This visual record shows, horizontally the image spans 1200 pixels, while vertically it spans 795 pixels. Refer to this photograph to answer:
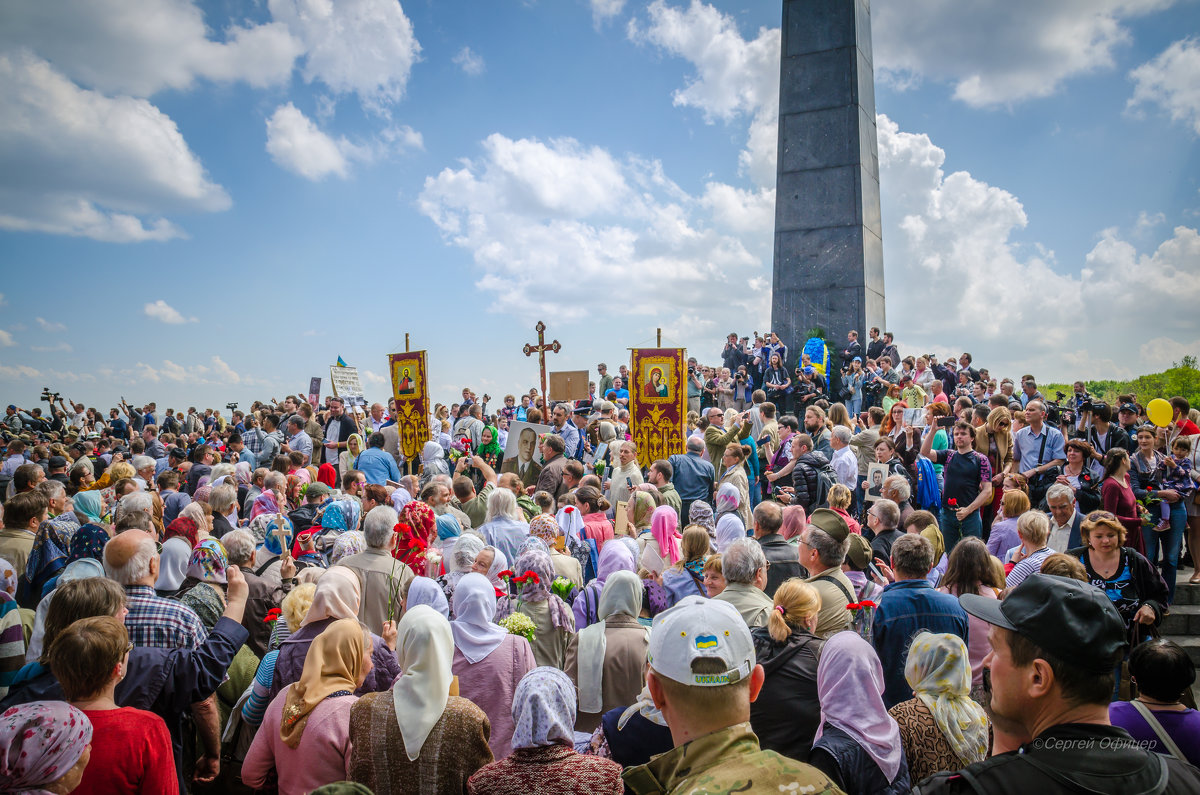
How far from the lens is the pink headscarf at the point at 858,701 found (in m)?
2.82

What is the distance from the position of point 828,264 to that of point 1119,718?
16.1 metres

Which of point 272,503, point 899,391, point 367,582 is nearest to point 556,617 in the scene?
point 367,582

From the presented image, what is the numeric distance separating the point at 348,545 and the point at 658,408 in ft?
21.4

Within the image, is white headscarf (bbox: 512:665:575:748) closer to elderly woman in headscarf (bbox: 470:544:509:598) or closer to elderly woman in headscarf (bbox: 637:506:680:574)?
elderly woman in headscarf (bbox: 470:544:509:598)

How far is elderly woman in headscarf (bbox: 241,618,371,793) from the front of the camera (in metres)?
2.96

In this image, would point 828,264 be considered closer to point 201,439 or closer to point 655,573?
point 655,573

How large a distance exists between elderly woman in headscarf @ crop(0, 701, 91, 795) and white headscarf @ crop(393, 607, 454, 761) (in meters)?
1.03

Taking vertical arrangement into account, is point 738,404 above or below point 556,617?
above

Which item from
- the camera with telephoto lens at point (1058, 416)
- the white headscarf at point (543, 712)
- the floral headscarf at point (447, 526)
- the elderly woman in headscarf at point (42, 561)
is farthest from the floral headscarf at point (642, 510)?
the camera with telephoto lens at point (1058, 416)

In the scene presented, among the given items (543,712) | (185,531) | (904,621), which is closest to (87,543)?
(185,531)

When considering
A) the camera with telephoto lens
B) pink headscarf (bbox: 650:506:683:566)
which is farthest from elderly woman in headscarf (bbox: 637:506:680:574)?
the camera with telephoto lens

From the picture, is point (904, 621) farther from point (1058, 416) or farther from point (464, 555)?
point (1058, 416)

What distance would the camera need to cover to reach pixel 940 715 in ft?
9.64

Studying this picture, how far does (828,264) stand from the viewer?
59.2 ft
